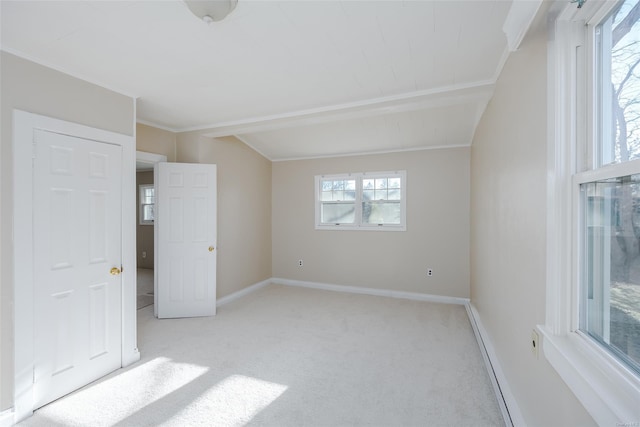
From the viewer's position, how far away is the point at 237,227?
4445 mm

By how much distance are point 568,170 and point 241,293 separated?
4.35m

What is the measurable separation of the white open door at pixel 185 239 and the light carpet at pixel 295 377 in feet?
0.85

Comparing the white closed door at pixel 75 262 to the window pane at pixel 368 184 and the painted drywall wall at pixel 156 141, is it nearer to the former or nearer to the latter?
the painted drywall wall at pixel 156 141

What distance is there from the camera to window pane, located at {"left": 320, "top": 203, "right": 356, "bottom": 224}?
4906mm

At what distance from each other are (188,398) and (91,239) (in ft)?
4.88

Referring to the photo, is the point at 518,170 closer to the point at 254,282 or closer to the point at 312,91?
the point at 312,91

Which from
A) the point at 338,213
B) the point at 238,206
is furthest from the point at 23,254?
the point at 338,213

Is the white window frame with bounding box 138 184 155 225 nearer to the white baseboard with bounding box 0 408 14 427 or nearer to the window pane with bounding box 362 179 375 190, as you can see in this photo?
the window pane with bounding box 362 179 375 190

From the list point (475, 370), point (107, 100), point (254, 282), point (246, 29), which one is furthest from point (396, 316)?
point (107, 100)

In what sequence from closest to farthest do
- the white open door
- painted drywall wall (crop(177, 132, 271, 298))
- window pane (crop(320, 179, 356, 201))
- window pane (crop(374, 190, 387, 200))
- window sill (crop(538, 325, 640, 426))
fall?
window sill (crop(538, 325, 640, 426)), the white open door, painted drywall wall (crop(177, 132, 271, 298)), window pane (crop(374, 190, 387, 200)), window pane (crop(320, 179, 356, 201))

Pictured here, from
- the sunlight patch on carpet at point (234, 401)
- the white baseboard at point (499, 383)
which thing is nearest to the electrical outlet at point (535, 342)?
the white baseboard at point (499, 383)

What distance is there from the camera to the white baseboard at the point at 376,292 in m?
4.22

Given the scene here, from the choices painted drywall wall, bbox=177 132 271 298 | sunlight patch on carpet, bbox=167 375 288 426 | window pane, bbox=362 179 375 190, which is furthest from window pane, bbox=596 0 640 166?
painted drywall wall, bbox=177 132 271 298

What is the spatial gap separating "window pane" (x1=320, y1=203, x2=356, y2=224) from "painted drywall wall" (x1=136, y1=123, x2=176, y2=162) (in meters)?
2.58
